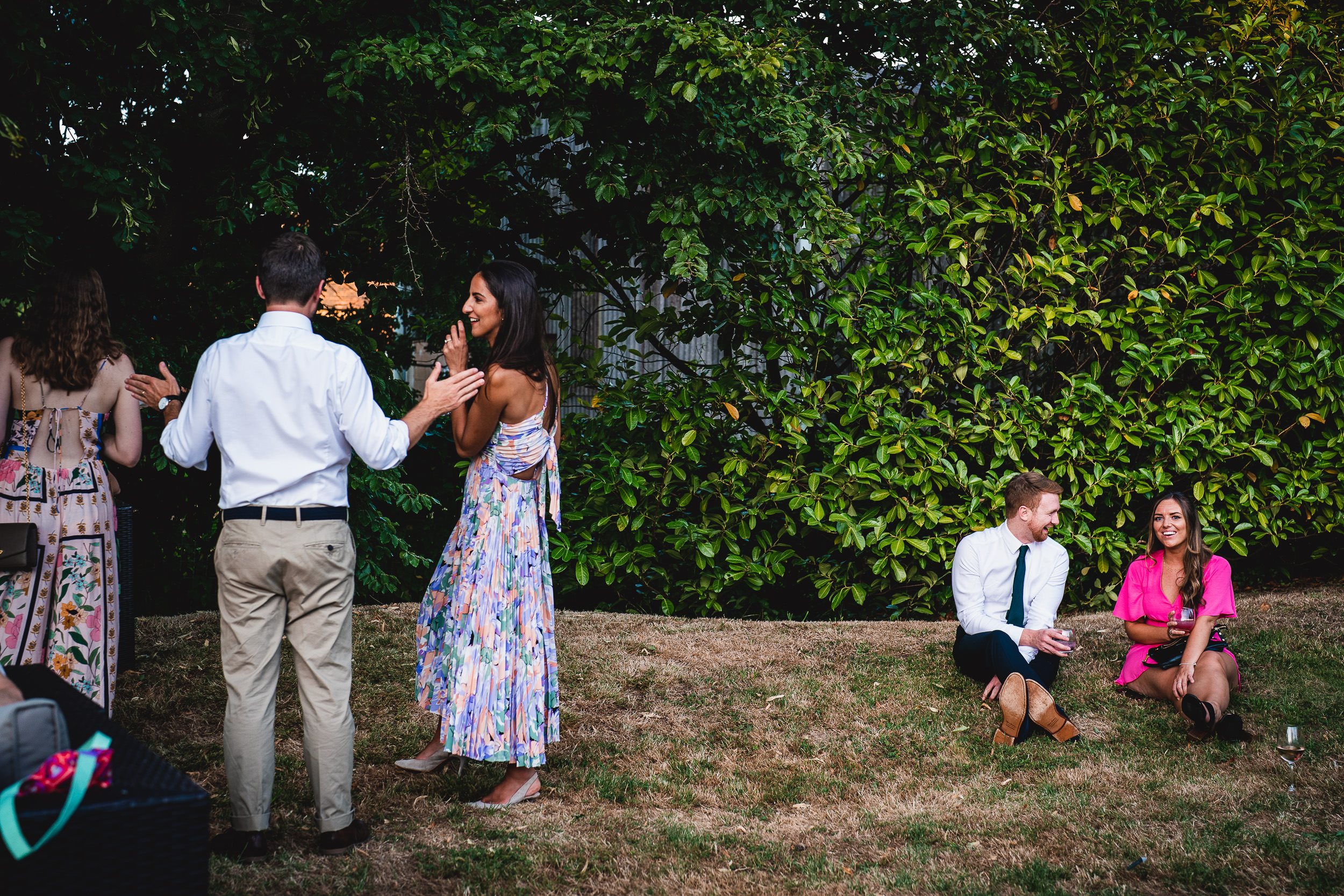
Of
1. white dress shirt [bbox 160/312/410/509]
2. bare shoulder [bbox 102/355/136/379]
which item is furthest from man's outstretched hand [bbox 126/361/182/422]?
white dress shirt [bbox 160/312/410/509]

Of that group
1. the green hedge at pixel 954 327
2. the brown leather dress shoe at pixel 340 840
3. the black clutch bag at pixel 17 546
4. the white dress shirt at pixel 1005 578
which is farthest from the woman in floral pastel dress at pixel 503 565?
the white dress shirt at pixel 1005 578

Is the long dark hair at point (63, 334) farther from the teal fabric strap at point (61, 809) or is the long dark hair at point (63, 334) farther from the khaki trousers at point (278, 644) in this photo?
the teal fabric strap at point (61, 809)

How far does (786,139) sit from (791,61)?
0.71 meters

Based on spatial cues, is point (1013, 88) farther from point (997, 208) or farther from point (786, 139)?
point (786, 139)

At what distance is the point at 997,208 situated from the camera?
668 cm

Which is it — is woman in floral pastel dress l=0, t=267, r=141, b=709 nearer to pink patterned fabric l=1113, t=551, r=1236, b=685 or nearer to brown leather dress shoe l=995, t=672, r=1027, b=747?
brown leather dress shoe l=995, t=672, r=1027, b=747

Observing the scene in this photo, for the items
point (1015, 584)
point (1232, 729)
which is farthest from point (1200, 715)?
point (1015, 584)

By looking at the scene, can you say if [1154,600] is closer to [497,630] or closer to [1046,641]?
[1046,641]

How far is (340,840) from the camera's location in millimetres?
3176

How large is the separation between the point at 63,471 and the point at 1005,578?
156 inches

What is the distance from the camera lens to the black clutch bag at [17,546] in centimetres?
321

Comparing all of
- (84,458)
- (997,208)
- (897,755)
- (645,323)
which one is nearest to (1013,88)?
(997,208)

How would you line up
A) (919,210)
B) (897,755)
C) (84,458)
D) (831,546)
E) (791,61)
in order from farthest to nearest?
(831,546)
(919,210)
(791,61)
(897,755)
(84,458)

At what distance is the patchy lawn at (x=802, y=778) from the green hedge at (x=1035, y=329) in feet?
3.12
